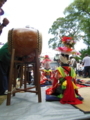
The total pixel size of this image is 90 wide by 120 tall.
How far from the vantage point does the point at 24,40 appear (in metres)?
2.38

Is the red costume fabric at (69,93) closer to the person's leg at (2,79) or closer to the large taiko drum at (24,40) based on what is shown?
the large taiko drum at (24,40)

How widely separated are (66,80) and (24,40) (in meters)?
0.97

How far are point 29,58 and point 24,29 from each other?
583 millimetres

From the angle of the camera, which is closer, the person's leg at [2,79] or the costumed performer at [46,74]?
the person's leg at [2,79]

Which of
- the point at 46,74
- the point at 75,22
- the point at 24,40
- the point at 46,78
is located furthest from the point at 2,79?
the point at 75,22

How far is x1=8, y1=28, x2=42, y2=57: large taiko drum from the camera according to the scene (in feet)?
7.83

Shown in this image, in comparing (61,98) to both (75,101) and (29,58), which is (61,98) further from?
(29,58)

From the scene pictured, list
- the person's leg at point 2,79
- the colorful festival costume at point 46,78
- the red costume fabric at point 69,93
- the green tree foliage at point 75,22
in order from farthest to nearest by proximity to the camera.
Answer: the green tree foliage at point 75,22 < the colorful festival costume at point 46,78 < the person's leg at point 2,79 < the red costume fabric at point 69,93

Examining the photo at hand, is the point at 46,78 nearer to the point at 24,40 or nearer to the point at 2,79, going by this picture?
the point at 2,79

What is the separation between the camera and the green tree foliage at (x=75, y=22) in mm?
14977

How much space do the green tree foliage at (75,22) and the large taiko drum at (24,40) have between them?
12410mm

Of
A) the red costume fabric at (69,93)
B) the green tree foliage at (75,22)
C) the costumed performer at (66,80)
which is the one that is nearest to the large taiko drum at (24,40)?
the costumed performer at (66,80)

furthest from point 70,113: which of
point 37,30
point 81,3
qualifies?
point 81,3

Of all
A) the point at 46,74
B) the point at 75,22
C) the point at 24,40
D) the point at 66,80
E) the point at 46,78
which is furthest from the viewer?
the point at 75,22
